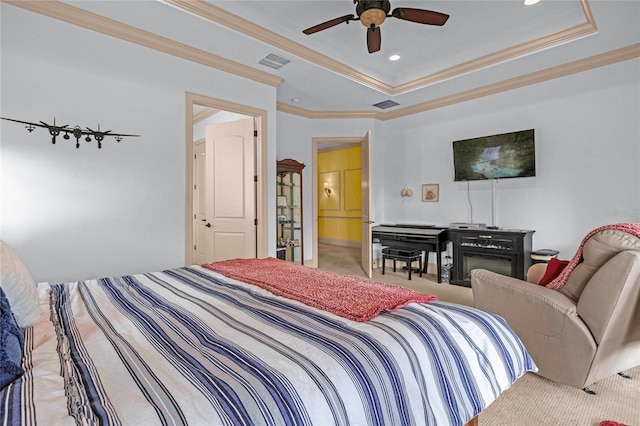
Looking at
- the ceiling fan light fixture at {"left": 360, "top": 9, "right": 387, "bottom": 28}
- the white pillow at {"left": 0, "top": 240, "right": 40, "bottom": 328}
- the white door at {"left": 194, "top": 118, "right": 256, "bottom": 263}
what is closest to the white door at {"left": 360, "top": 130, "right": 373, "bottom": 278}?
the white door at {"left": 194, "top": 118, "right": 256, "bottom": 263}

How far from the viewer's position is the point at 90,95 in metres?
2.78

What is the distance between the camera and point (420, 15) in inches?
99.5

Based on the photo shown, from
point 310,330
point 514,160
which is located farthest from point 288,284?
point 514,160

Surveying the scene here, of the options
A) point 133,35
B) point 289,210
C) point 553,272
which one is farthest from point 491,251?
point 133,35

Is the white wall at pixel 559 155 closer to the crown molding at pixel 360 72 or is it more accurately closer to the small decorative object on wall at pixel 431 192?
the small decorative object on wall at pixel 431 192

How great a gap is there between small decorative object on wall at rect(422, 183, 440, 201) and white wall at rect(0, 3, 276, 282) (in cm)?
367

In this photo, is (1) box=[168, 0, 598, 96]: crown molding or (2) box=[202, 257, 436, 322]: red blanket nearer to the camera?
(2) box=[202, 257, 436, 322]: red blanket

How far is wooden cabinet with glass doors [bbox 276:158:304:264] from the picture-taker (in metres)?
5.05

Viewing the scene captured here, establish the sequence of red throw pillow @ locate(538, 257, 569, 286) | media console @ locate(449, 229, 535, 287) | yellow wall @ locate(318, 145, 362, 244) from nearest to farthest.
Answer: red throw pillow @ locate(538, 257, 569, 286)
media console @ locate(449, 229, 535, 287)
yellow wall @ locate(318, 145, 362, 244)

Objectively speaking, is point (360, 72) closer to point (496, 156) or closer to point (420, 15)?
point (420, 15)

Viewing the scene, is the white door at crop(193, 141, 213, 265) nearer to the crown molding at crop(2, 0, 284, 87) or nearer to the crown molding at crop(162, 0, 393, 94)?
the crown molding at crop(2, 0, 284, 87)

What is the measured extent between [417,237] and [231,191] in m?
2.80

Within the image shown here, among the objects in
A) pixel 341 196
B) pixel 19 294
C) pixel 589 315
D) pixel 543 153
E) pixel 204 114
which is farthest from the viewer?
pixel 341 196

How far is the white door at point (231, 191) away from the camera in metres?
3.99
